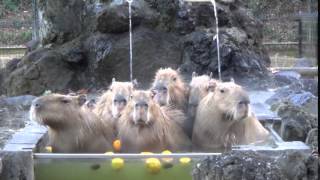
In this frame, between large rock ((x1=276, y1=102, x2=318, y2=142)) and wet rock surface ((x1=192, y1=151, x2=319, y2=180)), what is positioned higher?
wet rock surface ((x1=192, y1=151, x2=319, y2=180))

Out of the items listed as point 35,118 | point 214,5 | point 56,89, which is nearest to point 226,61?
point 214,5

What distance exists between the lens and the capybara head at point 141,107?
559cm

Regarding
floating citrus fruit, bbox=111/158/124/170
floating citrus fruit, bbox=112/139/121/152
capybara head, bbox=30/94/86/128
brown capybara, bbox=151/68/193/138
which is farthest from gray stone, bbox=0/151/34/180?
brown capybara, bbox=151/68/193/138

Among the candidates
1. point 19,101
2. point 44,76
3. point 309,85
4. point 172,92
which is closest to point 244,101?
point 172,92

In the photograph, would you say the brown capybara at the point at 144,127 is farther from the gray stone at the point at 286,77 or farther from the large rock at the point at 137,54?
the gray stone at the point at 286,77

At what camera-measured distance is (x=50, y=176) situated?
5.42 metres

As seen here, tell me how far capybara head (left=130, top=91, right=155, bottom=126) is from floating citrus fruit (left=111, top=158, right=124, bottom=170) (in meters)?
0.45

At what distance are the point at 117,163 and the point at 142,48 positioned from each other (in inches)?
170

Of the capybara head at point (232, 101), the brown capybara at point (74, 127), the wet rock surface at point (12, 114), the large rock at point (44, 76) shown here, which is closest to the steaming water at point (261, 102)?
the capybara head at point (232, 101)

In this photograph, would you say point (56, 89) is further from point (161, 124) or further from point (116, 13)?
point (161, 124)

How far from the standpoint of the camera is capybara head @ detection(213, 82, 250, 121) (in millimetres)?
5582

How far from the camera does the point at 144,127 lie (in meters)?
5.71

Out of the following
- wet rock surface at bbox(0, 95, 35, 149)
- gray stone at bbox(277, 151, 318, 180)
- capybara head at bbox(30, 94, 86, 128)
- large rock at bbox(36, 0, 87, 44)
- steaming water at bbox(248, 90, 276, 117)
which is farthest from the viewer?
large rock at bbox(36, 0, 87, 44)

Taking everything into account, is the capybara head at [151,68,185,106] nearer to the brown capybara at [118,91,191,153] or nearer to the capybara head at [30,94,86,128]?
the brown capybara at [118,91,191,153]
